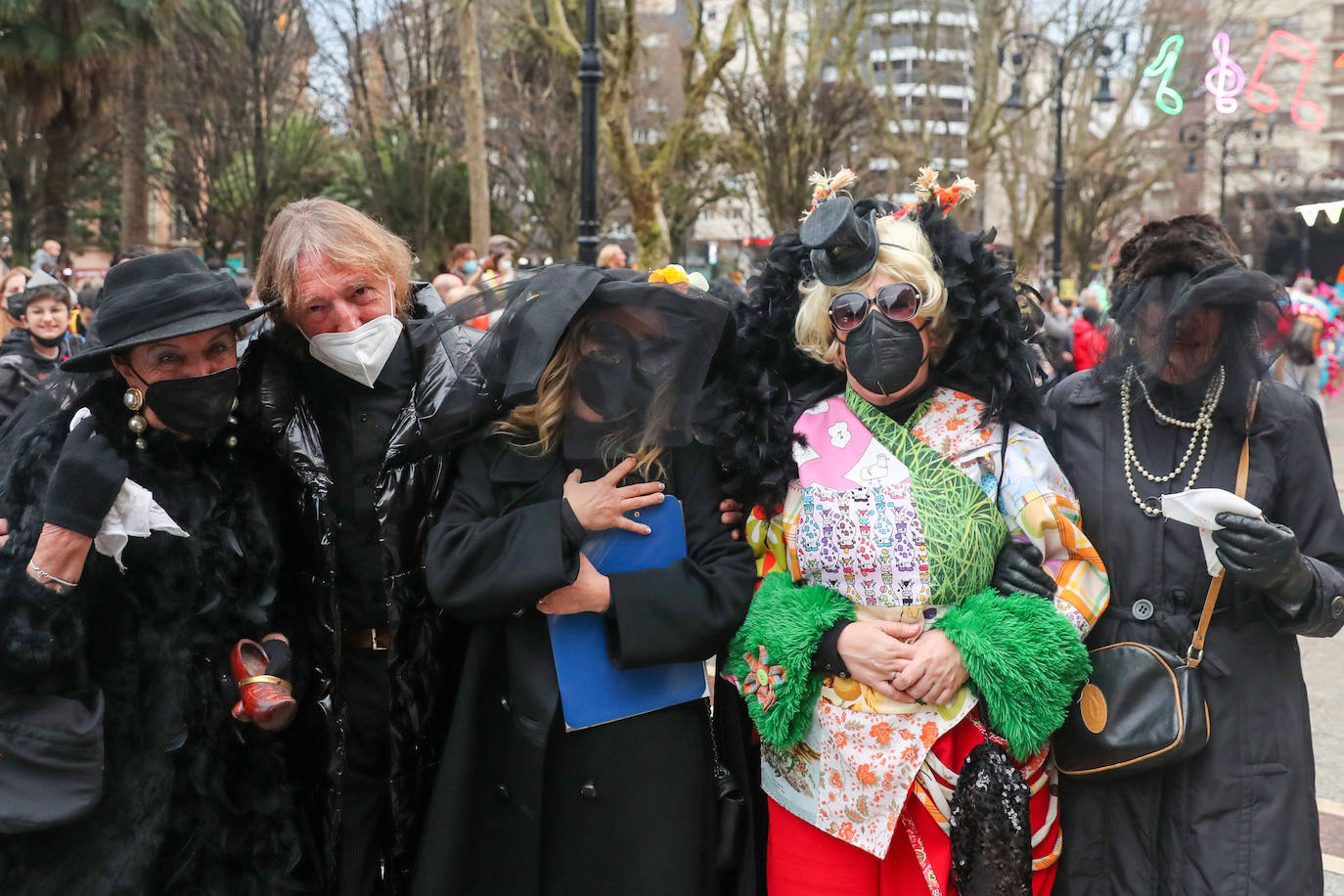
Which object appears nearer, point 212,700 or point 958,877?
point 958,877

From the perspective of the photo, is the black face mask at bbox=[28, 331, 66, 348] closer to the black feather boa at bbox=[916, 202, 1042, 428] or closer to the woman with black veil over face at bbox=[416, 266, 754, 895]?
the woman with black veil over face at bbox=[416, 266, 754, 895]

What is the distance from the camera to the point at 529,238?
27422mm

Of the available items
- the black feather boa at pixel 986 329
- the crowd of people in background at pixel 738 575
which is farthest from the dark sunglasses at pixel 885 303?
the black feather boa at pixel 986 329

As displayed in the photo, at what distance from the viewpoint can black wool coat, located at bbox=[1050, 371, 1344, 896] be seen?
2.33m

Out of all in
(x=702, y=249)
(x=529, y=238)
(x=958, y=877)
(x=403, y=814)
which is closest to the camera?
(x=958, y=877)

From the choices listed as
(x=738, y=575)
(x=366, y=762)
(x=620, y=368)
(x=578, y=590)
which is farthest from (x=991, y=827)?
(x=366, y=762)

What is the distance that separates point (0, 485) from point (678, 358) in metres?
1.39

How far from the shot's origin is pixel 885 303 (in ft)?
7.78

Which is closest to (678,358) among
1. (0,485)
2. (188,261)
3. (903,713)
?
(903,713)

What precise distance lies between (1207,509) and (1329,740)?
3.31 metres

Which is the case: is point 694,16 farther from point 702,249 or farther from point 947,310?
point 702,249

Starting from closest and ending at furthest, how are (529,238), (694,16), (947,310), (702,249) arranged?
(947,310) < (694,16) < (529,238) < (702,249)

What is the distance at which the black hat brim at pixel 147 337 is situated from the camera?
2.37 meters

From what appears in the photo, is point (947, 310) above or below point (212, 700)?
above
